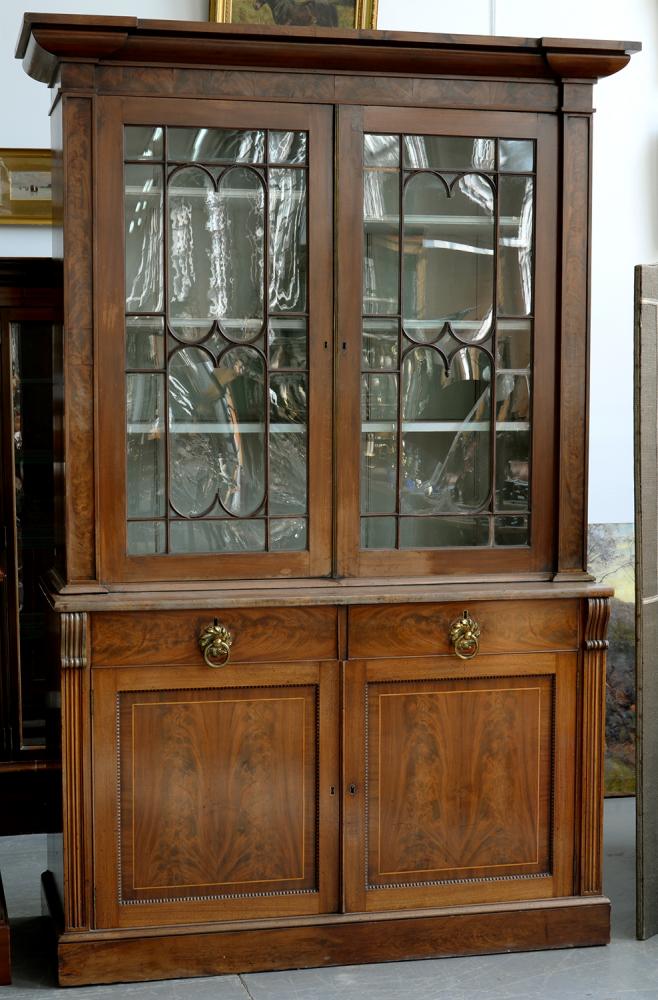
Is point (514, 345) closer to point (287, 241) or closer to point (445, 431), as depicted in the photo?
point (445, 431)

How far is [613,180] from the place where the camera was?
177 inches

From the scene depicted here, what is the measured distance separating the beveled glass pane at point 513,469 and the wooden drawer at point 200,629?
0.56 meters

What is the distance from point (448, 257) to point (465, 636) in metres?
0.99

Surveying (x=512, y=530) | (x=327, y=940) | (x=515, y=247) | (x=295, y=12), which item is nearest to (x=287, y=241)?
(x=515, y=247)

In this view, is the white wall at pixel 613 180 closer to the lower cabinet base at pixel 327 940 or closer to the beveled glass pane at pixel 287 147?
the beveled glass pane at pixel 287 147

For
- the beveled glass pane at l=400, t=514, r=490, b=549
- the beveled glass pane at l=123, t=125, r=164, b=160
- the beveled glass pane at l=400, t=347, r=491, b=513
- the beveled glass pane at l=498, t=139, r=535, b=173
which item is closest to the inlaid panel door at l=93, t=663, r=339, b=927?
the beveled glass pane at l=400, t=514, r=490, b=549

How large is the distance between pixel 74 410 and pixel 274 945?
4.74 feet

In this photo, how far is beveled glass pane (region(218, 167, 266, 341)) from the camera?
122 inches

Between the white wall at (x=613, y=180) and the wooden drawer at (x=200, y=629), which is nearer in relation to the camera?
the wooden drawer at (x=200, y=629)

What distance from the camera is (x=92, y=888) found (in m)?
3.03

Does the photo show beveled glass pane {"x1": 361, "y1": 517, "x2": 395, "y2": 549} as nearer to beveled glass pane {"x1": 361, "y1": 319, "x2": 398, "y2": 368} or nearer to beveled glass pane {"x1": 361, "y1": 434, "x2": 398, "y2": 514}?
beveled glass pane {"x1": 361, "y1": 434, "x2": 398, "y2": 514}

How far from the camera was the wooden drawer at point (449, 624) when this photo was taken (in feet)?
10.3

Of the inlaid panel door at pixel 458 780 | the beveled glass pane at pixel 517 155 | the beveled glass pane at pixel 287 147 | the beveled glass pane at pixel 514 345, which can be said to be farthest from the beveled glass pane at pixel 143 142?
the inlaid panel door at pixel 458 780

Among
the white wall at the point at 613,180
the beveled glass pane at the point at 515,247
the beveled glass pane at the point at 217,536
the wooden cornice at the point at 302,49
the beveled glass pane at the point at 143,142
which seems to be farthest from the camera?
the white wall at the point at 613,180
